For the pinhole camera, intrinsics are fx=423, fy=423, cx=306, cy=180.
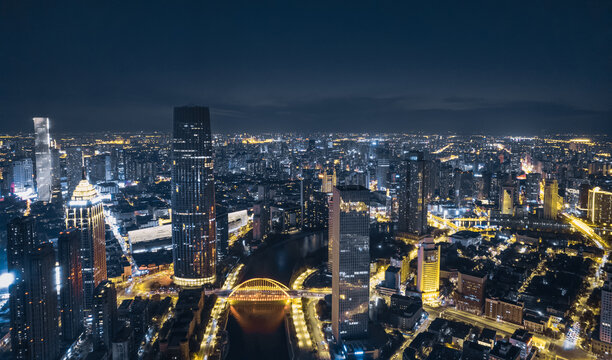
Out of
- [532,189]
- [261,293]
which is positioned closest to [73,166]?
[261,293]

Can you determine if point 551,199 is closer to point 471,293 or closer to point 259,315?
point 471,293

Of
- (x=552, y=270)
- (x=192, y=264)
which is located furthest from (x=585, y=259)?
(x=192, y=264)

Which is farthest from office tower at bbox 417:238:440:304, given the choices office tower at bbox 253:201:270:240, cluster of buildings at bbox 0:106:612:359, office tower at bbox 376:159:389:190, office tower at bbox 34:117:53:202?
office tower at bbox 34:117:53:202

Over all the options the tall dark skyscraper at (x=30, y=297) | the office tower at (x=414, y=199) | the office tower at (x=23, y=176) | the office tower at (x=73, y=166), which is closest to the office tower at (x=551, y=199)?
the office tower at (x=414, y=199)

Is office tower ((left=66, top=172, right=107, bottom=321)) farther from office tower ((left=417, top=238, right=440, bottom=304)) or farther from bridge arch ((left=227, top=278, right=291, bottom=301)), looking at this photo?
office tower ((left=417, top=238, right=440, bottom=304))

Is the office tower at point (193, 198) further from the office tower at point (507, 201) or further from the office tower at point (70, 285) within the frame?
the office tower at point (507, 201)
